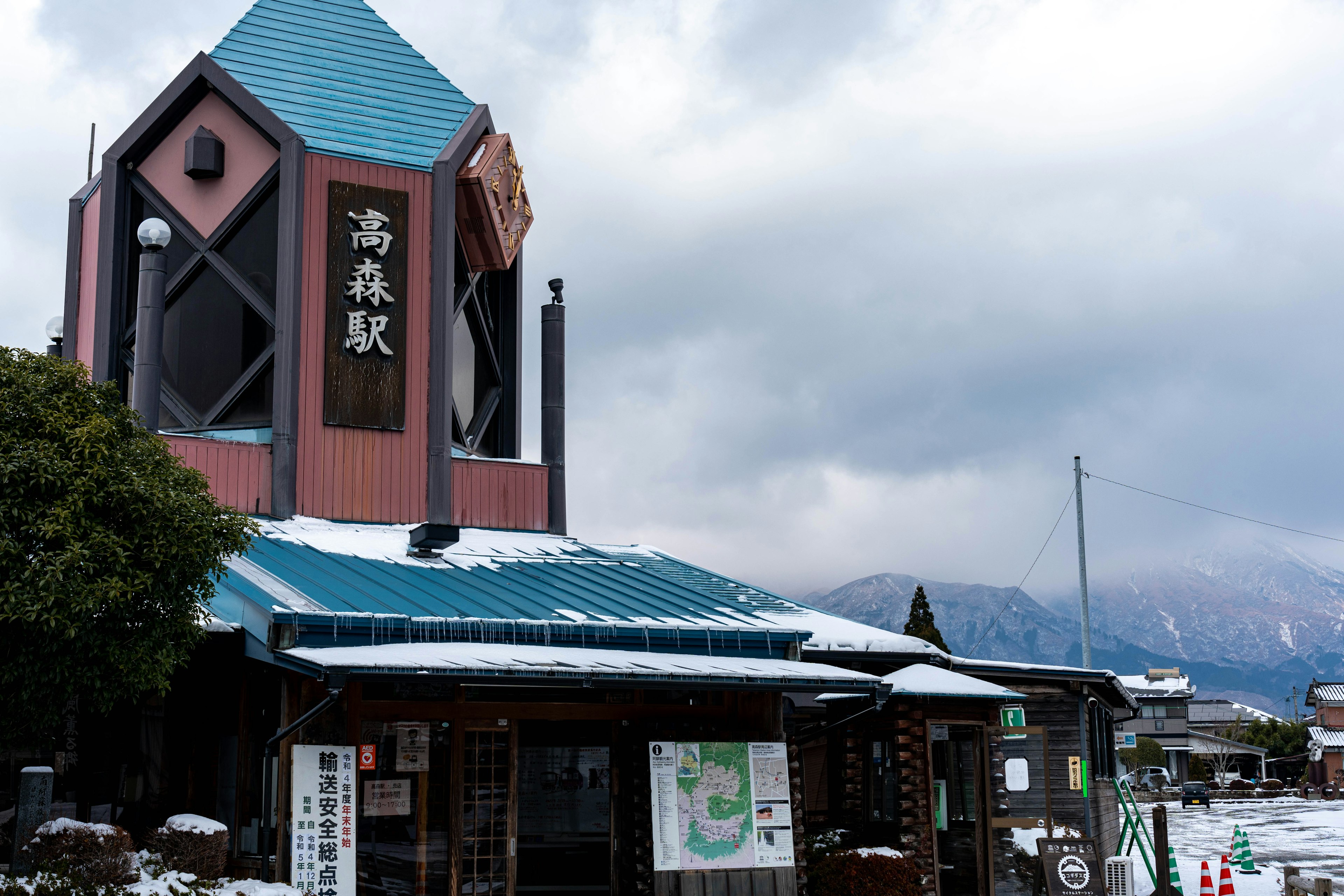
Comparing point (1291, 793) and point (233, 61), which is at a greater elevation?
point (233, 61)

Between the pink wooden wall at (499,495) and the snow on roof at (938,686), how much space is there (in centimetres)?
494

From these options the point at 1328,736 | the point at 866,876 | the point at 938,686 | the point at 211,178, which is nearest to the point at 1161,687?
the point at 1328,736

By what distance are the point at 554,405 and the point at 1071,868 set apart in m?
9.84

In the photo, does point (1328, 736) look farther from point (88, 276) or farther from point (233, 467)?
point (88, 276)

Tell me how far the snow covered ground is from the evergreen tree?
6.66m

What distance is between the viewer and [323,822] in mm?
11422

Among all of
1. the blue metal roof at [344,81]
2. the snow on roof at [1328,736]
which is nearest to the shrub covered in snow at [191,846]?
the blue metal roof at [344,81]

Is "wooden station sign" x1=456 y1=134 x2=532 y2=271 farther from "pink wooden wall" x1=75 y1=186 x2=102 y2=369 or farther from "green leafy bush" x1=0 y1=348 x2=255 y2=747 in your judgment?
"green leafy bush" x1=0 y1=348 x2=255 y2=747

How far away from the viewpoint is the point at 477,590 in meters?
13.9

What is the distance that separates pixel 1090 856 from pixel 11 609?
14.3 meters

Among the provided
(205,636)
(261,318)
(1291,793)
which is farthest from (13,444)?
(1291,793)

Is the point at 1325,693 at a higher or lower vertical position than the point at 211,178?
lower

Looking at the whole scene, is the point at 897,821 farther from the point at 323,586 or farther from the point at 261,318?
the point at 261,318

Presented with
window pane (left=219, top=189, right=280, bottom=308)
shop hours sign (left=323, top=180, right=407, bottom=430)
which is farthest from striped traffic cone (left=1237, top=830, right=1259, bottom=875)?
window pane (left=219, top=189, right=280, bottom=308)
